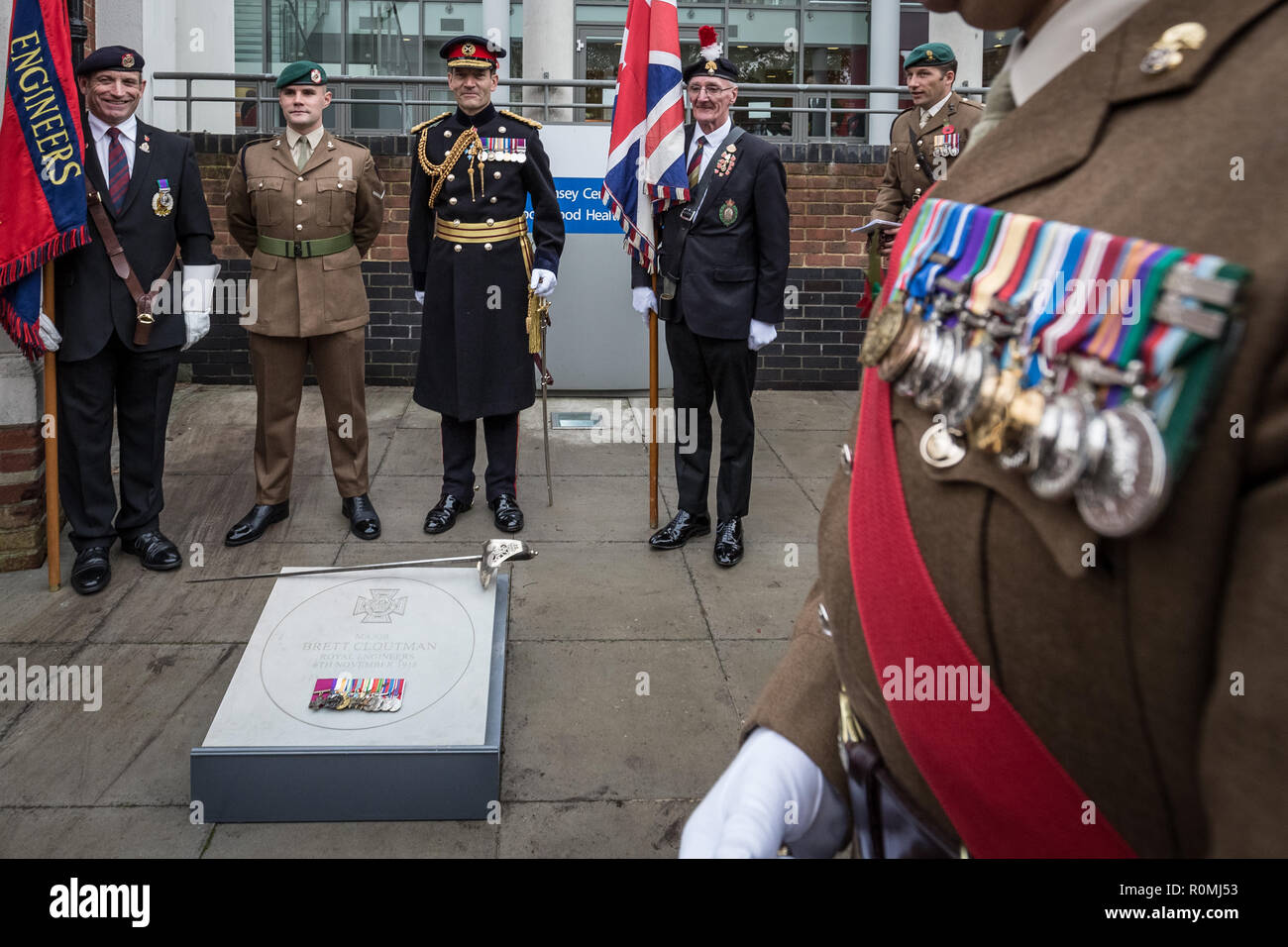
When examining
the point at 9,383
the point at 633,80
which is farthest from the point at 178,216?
the point at 633,80

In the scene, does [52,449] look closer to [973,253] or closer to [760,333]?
[760,333]

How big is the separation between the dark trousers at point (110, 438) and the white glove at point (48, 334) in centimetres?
18

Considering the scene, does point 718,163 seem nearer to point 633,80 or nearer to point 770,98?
point 633,80

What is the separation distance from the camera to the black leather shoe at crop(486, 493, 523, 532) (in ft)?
18.5

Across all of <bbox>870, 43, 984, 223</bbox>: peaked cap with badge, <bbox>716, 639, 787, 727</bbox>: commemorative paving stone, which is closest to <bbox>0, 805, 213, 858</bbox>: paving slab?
<bbox>716, 639, 787, 727</bbox>: commemorative paving stone

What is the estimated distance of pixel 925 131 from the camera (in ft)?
23.6

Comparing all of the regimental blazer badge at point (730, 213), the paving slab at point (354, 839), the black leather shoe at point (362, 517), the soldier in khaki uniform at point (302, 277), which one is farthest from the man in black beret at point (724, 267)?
the paving slab at point (354, 839)

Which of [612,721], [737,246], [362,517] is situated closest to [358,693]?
[612,721]

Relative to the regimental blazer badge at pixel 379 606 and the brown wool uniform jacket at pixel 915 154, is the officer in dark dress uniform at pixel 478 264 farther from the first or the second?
the brown wool uniform jacket at pixel 915 154

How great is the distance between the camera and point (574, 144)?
8578 millimetres

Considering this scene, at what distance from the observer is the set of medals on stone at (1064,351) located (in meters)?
0.67

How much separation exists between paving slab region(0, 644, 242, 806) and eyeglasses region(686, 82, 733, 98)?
329cm

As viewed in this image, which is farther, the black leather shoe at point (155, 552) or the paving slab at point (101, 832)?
the black leather shoe at point (155, 552)

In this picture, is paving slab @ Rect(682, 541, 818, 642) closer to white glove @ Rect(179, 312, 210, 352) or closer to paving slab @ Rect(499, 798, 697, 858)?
paving slab @ Rect(499, 798, 697, 858)
